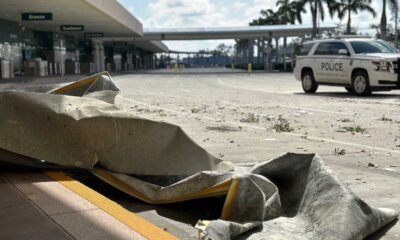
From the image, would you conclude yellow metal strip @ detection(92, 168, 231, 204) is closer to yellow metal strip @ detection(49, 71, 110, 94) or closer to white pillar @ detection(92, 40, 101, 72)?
yellow metal strip @ detection(49, 71, 110, 94)

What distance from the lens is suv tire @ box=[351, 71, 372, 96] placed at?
1761 cm

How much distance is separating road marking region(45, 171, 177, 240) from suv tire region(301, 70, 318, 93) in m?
15.8

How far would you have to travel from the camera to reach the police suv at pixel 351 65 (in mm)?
17109

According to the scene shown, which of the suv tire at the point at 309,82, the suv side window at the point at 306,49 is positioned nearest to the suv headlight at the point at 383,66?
the suv tire at the point at 309,82

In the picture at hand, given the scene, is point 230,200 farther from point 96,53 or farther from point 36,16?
point 96,53

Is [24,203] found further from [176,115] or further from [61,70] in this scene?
[61,70]

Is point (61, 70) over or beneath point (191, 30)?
beneath

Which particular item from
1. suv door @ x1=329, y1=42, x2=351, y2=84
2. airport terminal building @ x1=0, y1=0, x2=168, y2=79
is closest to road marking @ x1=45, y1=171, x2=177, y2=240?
suv door @ x1=329, y1=42, x2=351, y2=84

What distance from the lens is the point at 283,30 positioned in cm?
6956

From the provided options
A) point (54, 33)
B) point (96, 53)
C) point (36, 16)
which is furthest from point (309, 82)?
point (96, 53)

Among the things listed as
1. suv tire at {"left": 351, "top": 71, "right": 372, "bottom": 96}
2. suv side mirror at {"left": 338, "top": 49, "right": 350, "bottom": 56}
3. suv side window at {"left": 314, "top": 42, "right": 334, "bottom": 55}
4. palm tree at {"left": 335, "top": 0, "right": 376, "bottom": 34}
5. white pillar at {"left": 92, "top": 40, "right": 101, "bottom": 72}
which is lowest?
suv tire at {"left": 351, "top": 71, "right": 372, "bottom": 96}

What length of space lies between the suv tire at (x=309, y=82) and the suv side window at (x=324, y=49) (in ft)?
2.82

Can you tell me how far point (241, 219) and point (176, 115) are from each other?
8.65 metres

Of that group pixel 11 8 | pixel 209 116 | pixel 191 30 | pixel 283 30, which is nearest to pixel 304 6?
→ pixel 283 30
